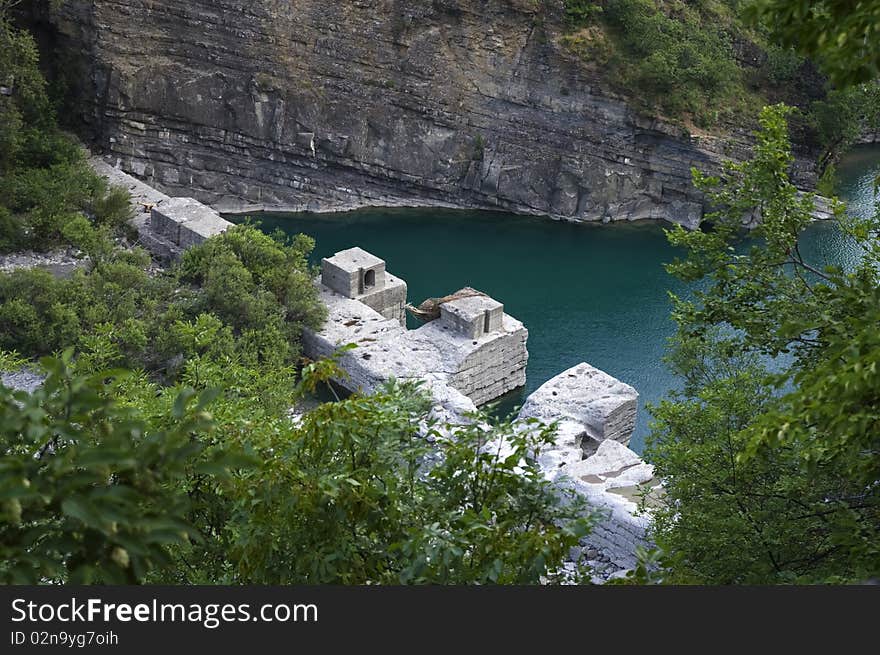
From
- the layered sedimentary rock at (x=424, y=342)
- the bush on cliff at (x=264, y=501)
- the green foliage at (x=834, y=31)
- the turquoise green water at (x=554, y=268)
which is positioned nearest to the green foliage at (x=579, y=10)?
the turquoise green water at (x=554, y=268)

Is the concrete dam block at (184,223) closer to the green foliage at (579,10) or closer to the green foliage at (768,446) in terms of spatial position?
the green foliage at (579,10)

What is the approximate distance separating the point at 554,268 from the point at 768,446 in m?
17.3

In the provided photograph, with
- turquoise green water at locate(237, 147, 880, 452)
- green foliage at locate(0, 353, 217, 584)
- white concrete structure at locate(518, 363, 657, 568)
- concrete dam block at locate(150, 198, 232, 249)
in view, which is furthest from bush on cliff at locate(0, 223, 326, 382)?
green foliage at locate(0, 353, 217, 584)

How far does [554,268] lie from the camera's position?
2453 cm

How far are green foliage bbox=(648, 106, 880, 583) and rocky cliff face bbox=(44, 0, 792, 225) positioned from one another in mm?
16085

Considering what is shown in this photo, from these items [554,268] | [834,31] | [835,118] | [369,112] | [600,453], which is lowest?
[554,268]

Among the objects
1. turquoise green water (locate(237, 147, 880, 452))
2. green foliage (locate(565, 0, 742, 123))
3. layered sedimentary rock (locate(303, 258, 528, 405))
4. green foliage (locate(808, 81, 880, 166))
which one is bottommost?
turquoise green water (locate(237, 147, 880, 452))

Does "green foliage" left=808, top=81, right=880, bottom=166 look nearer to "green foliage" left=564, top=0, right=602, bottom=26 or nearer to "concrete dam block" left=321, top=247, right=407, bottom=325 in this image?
"green foliage" left=564, top=0, right=602, bottom=26

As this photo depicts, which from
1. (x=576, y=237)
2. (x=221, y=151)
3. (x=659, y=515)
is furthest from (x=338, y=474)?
(x=221, y=151)

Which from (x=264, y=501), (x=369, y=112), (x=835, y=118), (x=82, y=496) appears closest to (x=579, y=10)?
(x=369, y=112)

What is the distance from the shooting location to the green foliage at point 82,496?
13.8 feet

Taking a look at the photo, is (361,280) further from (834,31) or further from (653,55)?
(834,31)

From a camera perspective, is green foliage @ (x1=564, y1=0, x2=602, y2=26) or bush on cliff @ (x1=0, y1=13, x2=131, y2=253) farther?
green foliage @ (x1=564, y1=0, x2=602, y2=26)

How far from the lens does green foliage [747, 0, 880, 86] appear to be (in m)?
6.32
